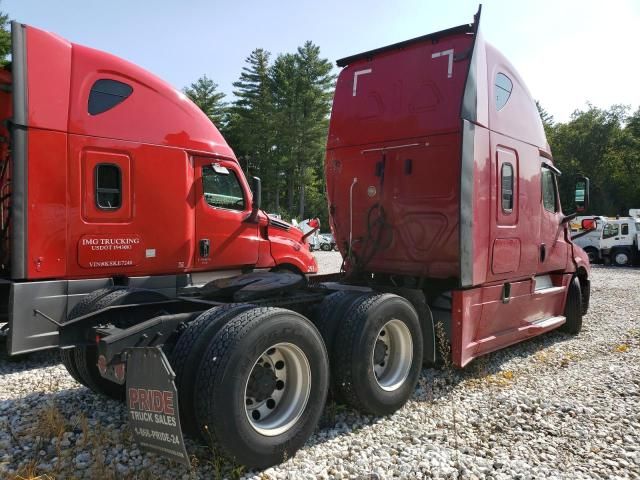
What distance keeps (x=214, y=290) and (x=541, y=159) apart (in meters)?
4.39

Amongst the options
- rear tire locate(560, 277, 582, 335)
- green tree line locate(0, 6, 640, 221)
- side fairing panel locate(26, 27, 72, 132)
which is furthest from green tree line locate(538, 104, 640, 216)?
side fairing panel locate(26, 27, 72, 132)

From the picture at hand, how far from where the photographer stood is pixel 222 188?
6.98 meters

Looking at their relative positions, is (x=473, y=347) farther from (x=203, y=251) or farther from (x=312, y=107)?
(x=312, y=107)

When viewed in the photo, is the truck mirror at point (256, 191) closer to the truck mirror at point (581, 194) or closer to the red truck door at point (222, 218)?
the red truck door at point (222, 218)

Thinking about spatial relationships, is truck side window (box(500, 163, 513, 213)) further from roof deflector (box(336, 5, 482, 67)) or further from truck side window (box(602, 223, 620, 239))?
truck side window (box(602, 223, 620, 239))

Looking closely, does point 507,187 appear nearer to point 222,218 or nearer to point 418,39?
point 418,39

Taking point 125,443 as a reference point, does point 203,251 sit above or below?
above

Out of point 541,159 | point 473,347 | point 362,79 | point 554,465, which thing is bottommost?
point 554,465

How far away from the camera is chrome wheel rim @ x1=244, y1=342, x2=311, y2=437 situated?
327 cm

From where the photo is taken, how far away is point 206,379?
9.63 ft

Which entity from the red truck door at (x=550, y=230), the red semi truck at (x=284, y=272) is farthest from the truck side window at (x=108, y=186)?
the red truck door at (x=550, y=230)

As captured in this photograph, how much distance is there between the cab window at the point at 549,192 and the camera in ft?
21.0

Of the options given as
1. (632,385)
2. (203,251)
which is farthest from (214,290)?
(632,385)

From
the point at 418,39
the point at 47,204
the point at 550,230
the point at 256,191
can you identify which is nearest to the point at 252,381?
the point at 47,204
